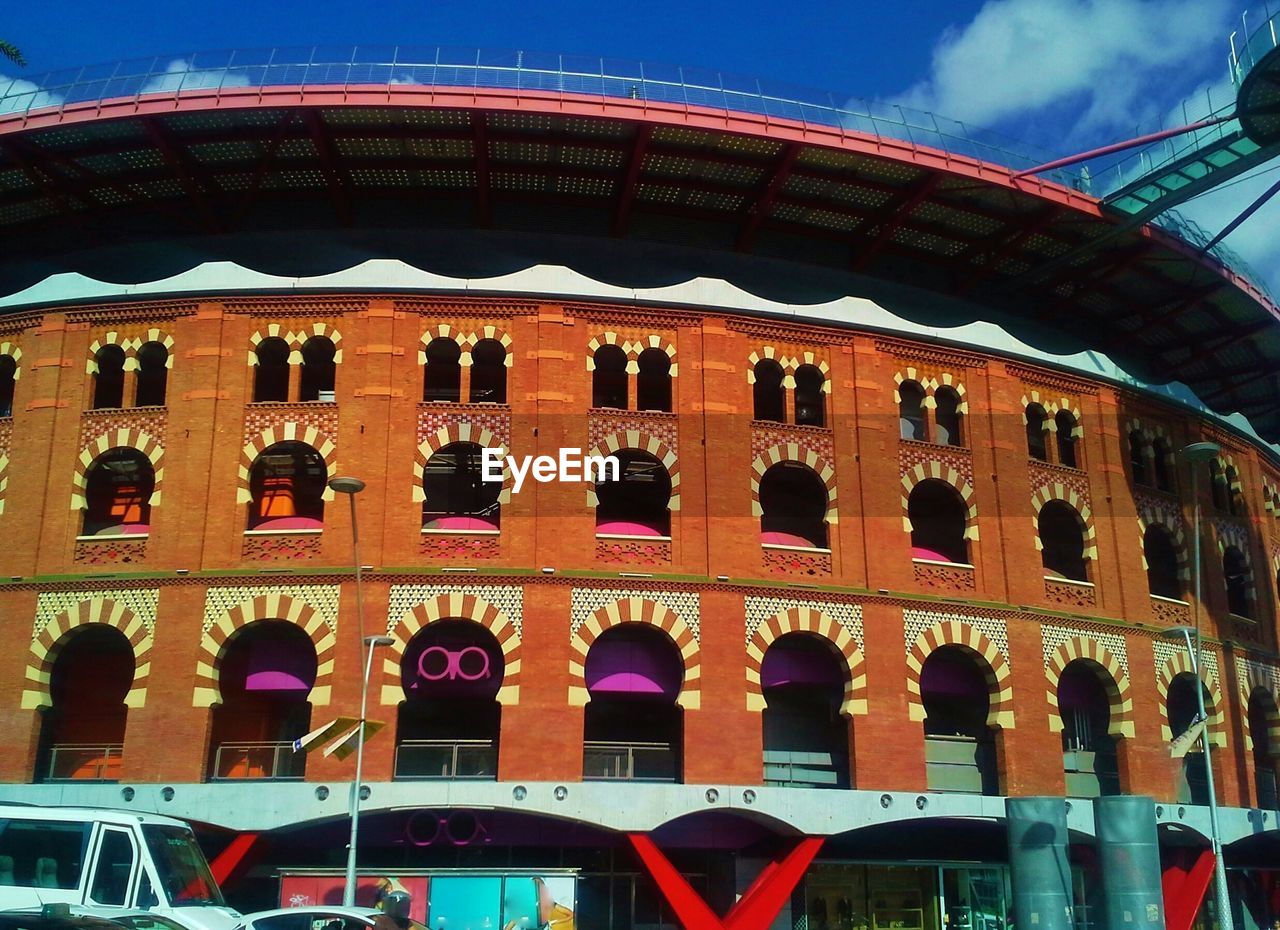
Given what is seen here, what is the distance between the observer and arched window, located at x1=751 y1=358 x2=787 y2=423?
35156mm

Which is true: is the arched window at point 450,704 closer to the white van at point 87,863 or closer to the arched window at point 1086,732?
the white van at point 87,863

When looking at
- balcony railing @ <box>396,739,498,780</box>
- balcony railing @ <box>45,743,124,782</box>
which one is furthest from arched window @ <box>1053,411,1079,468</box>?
balcony railing @ <box>45,743,124,782</box>

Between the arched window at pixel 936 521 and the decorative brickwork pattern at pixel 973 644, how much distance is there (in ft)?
9.52

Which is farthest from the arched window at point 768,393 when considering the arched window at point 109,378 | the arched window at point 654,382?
the arched window at point 109,378

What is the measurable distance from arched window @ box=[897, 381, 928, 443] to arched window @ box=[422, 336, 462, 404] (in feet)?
40.2

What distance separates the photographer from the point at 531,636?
3081 centimetres

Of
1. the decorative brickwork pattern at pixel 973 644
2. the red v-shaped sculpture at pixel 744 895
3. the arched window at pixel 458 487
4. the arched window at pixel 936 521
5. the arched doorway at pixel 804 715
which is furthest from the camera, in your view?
the arched window at pixel 936 521

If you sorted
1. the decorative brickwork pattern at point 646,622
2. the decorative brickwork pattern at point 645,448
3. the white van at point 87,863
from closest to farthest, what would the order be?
the white van at point 87,863 < the decorative brickwork pattern at point 646,622 < the decorative brickwork pattern at point 645,448

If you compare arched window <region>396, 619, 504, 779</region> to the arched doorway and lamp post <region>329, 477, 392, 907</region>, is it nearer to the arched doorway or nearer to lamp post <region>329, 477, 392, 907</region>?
lamp post <region>329, 477, 392, 907</region>

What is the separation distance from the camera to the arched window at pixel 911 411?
36156 mm

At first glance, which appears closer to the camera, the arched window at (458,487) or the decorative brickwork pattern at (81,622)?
the decorative brickwork pattern at (81,622)

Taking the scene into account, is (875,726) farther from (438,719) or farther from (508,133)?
(508,133)

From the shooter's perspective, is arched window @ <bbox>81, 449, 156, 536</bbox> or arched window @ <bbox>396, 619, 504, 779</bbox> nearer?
arched window @ <bbox>396, 619, 504, 779</bbox>

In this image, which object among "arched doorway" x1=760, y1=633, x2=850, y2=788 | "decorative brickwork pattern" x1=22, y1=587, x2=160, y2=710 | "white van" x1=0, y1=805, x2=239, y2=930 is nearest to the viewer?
"white van" x1=0, y1=805, x2=239, y2=930
